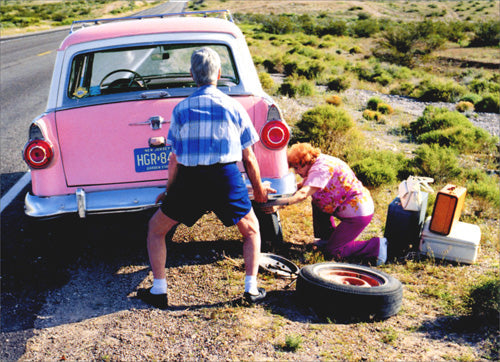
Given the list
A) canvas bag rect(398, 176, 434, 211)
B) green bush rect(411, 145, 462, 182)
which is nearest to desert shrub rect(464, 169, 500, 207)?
green bush rect(411, 145, 462, 182)

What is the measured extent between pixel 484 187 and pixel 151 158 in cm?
454

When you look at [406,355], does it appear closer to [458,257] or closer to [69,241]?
[458,257]

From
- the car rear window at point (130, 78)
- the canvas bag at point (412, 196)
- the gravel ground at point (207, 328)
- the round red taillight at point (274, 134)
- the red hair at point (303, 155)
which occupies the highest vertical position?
the car rear window at point (130, 78)

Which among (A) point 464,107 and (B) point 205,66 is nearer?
(B) point 205,66

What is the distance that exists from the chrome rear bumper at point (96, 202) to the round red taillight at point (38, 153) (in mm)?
294

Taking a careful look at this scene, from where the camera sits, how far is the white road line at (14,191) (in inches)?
221

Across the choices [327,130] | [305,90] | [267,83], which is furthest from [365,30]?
[327,130]

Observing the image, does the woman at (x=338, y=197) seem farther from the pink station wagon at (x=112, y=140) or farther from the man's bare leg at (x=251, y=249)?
the man's bare leg at (x=251, y=249)

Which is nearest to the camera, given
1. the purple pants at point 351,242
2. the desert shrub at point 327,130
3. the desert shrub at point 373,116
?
the purple pants at point 351,242

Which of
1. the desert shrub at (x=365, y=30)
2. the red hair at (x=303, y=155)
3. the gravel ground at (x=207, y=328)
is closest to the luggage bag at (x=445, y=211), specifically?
the gravel ground at (x=207, y=328)

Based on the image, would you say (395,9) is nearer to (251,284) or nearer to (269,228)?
(269,228)

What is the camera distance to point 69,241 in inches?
164

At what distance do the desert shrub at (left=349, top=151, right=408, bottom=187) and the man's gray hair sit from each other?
3.89 meters

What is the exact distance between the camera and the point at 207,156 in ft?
10.0
